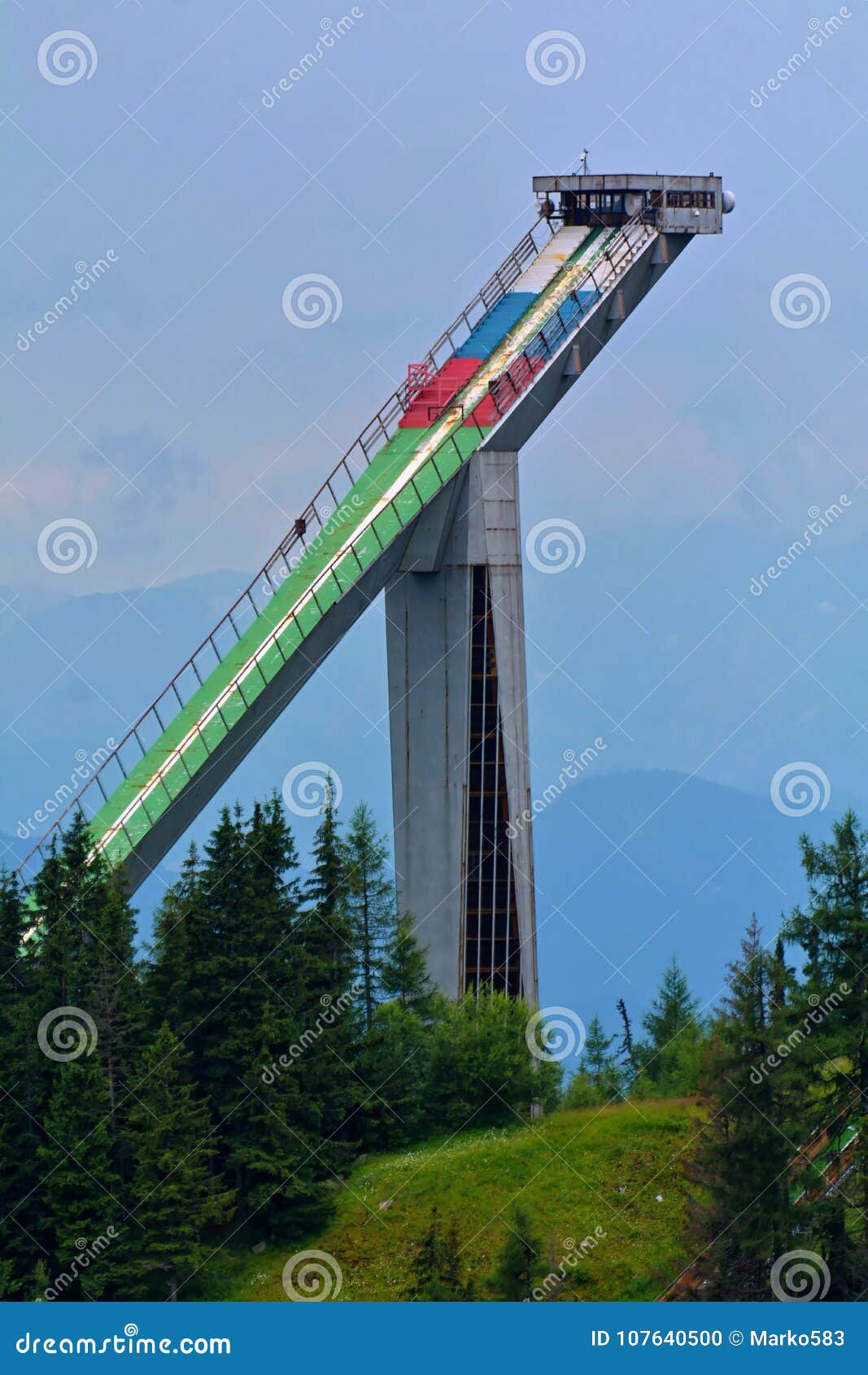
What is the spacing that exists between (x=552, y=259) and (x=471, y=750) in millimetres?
14723

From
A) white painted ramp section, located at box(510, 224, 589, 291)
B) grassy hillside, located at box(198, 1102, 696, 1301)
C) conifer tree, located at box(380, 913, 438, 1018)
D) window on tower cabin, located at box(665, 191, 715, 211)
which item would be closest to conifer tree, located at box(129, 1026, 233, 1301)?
grassy hillside, located at box(198, 1102, 696, 1301)

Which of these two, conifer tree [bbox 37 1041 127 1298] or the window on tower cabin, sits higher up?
the window on tower cabin

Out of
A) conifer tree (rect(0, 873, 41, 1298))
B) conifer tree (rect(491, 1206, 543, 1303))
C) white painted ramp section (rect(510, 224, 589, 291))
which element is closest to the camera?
conifer tree (rect(491, 1206, 543, 1303))

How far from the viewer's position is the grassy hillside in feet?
163

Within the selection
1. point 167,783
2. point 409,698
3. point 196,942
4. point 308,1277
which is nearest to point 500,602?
point 409,698

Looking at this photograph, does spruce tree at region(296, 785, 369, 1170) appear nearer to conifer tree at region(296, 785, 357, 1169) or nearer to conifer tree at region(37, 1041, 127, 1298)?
conifer tree at region(296, 785, 357, 1169)

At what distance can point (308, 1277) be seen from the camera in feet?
166

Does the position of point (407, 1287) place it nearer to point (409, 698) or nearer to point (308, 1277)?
point (308, 1277)

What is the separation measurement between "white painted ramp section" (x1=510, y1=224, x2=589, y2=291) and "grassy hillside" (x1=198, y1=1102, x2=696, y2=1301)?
24.6 meters

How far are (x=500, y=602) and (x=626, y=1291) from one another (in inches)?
845

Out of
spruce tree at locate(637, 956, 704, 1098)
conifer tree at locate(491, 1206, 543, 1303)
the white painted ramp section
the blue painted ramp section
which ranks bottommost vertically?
conifer tree at locate(491, 1206, 543, 1303)

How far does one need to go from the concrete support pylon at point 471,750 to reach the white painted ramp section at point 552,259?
7026mm

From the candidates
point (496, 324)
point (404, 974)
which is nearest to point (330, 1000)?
point (404, 974)

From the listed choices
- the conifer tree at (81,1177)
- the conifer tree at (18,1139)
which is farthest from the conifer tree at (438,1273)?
the conifer tree at (18,1139)
